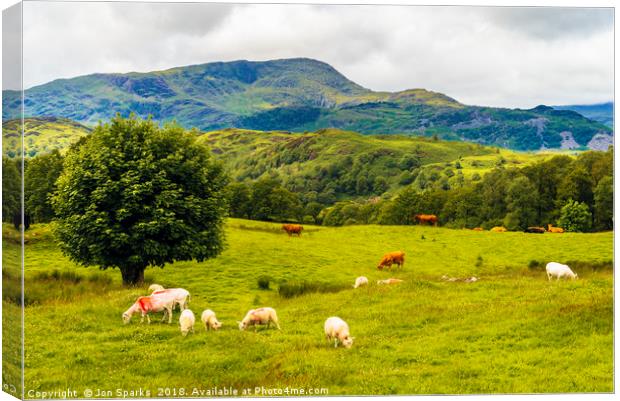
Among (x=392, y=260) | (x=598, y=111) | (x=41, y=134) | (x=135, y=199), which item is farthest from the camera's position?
(x=392, y=260)

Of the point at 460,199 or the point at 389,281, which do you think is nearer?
the point at 389,281

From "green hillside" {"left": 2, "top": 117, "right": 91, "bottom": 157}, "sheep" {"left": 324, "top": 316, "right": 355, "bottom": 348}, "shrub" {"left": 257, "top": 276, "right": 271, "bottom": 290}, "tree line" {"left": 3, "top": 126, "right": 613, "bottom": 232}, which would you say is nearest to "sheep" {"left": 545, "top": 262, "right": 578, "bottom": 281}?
"tree line" {"left": 3, "top": 126, "right": 613, "bottom": 232}

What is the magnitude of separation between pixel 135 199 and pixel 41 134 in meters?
4.22

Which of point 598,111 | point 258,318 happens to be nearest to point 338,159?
point 598,111

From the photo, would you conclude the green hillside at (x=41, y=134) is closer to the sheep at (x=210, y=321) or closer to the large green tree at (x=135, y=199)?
the large green tree at (x=135, y=199)

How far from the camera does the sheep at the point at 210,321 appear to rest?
17.6m

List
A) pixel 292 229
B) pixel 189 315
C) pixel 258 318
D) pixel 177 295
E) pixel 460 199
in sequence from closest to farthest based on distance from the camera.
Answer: pixel 189 315, pixel 258 318, pixel 177 295, pixel 292 229, pixel 460 199

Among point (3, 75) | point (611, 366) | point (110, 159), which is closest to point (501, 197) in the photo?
point (611, 366)

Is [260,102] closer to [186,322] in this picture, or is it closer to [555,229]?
[555,229]

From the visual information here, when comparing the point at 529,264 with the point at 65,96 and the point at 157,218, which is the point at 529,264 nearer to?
the point at 157,218

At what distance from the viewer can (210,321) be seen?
17.6 m

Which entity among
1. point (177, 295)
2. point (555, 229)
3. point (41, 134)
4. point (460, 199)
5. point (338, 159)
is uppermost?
point (41, 134)

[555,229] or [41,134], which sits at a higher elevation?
[41,134]

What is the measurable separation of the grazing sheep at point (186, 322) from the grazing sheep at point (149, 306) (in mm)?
822
